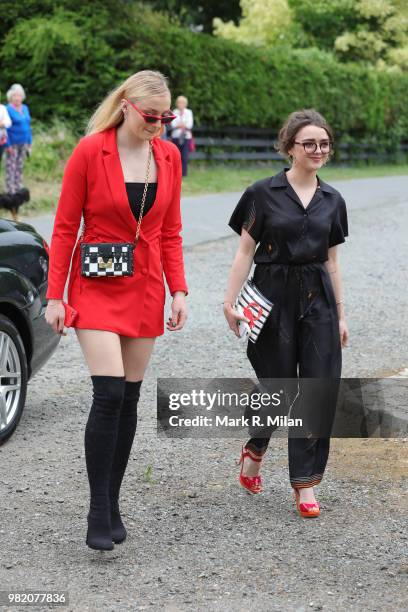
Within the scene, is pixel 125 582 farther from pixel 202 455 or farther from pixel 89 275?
pixel 202 455

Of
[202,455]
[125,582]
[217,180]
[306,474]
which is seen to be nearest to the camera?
[125,582]

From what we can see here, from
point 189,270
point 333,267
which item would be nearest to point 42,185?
point 189,270

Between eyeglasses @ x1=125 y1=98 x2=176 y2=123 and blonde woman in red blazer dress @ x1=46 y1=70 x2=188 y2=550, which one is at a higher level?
eyeglasses @ x1=125 y1=98 x2=176 y2=123

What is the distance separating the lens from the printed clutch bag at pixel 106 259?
14.0ft

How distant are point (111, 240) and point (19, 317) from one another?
2029 mm

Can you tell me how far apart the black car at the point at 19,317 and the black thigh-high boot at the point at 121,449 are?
153cm

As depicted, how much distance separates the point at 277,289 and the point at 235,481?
1.05 m

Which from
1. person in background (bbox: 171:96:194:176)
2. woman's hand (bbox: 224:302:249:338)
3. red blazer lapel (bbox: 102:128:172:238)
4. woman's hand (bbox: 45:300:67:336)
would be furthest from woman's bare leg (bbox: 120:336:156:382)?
person in background (bbox: 171:96:194:176)

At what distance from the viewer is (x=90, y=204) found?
4.27 m

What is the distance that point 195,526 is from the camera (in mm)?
4754

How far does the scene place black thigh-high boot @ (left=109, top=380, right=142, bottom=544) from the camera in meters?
4.46

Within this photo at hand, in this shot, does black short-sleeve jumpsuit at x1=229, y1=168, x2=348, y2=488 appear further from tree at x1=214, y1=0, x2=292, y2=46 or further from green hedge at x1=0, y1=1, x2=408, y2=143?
tree at x1=214, y1=0, x2=292, y2=46

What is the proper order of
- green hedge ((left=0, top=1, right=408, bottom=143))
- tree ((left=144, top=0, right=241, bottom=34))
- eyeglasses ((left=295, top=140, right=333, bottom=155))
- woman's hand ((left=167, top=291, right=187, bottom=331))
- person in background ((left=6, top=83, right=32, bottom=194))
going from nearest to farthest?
1. woman's hand ((left=167, top=291, right=187, bottom=331))
2. eyeglasses ((left=295, top=140, right=333, bottom=155))
3. person in background ((left=6, top=83, right=32, bottom=194))
4. green hedge ((left=0, top=1, right=408, bottom=143))
5. tree ((left=144, top=0, right=241, bottom=34))

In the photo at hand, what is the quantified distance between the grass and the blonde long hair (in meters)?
12.5
